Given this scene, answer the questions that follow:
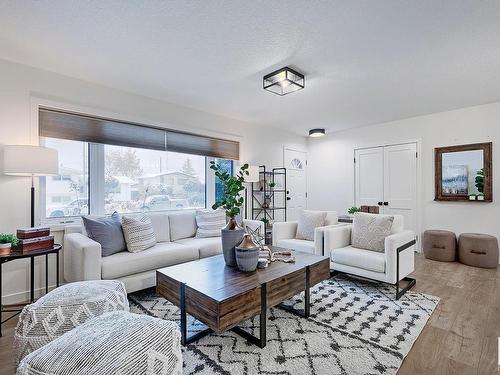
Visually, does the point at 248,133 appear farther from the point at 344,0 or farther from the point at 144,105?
the point at 344,0

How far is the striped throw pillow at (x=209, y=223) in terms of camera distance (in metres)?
3.64

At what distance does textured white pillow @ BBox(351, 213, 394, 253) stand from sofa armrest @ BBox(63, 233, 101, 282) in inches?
110

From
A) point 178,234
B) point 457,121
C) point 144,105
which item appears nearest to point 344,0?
Result: point 144,105

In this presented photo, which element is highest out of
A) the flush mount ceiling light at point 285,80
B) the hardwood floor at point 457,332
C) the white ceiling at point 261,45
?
the white ceiling at point 261,45

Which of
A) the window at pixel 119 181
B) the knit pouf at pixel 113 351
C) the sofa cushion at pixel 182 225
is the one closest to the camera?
Answer: the knit pouf at pixel 113 351

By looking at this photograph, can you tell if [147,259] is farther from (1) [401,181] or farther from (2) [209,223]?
(1) [401,181]

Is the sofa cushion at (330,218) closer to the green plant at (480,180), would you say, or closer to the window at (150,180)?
the window at (150,180)

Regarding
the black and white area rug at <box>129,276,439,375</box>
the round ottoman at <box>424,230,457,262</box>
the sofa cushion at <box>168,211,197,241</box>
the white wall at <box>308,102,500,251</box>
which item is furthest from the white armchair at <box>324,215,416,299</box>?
the white wall at <box>308,102,500,251</box>

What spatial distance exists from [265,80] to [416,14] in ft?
4.84

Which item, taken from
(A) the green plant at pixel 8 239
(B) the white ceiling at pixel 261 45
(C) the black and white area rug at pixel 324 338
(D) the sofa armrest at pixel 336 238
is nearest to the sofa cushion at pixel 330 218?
(D) the sofa armrest at pixel 336 238

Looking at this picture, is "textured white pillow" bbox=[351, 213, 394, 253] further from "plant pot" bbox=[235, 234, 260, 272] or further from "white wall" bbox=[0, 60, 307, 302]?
"white wall" bbox=[0, 60, 307, 302]

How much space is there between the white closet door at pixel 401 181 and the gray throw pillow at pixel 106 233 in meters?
4.60

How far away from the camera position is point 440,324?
2.15 m

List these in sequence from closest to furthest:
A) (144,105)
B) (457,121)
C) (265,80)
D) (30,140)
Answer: (30,140)
(265,80)
(144,105)
(457,121)
